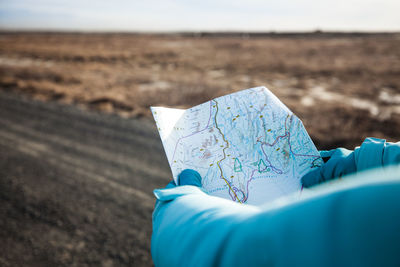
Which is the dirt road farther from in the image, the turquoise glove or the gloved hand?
the turquoise glove

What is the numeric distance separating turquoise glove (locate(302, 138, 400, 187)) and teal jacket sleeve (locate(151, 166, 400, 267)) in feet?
1.36

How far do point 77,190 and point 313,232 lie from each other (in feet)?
10.3

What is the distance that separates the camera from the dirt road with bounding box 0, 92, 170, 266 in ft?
7.13

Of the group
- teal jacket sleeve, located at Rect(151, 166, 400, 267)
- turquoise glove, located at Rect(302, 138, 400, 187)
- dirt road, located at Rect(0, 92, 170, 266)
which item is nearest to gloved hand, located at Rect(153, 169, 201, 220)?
teal jacket sleeve, located at Rect(151, 166, 400, 267)

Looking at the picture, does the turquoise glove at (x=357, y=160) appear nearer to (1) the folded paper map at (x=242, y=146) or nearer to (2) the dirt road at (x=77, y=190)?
(1) the folded paper map at (x=242, y=146)

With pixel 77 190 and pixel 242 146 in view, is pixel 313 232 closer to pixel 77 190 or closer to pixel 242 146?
pixel 242 146

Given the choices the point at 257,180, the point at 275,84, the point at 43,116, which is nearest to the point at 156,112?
the point at 257,180

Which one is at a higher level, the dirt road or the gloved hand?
the gloved hand

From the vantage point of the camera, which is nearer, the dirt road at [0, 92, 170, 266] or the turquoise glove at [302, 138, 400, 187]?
the turquoise glove at [302, 138, 400, 187]

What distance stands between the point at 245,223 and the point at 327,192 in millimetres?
170

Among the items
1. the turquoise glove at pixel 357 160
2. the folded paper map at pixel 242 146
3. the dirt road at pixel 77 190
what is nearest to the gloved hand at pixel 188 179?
the folded paper map at pixel 242 146

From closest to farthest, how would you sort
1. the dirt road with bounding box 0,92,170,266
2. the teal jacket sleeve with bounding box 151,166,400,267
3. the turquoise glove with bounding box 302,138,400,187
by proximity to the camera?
the teal jacket sleeve with bounding box 151,166,400,267 → the turquoise glove with bounding box 302,138,400,187 → the dirt road with bounding box 0,92,170,266

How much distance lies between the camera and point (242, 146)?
1109mm

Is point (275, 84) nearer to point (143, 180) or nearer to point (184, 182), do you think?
point (143, 180)
